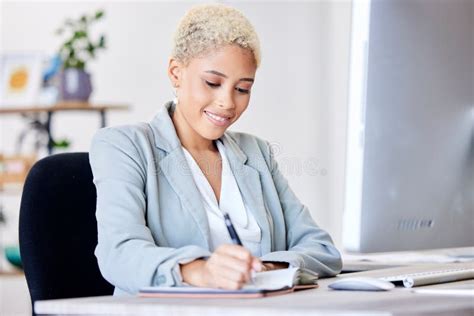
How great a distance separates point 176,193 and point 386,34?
1.69 ft

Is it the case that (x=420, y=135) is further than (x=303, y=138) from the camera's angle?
No

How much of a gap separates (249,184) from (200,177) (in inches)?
4.9

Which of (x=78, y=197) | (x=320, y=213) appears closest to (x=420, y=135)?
(x=78, y=197)

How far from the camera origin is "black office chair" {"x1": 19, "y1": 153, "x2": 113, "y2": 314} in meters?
1.70

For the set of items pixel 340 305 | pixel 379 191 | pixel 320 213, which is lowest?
pixel 320 213

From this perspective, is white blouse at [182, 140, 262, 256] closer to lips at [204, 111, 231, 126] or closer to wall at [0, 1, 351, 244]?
lips at [204, 111, 231, 126]

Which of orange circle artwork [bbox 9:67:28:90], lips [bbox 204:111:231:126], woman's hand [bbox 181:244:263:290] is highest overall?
orange circle artwork [bbox 9:67:28:90]

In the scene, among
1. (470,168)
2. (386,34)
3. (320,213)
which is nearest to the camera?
(386,34)

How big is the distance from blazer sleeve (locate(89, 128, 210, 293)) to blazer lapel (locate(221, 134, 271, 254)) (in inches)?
10.0

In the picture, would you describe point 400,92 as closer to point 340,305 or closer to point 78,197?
point 340,305

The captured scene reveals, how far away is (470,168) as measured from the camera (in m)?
1.66

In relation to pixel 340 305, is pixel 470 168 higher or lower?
higher

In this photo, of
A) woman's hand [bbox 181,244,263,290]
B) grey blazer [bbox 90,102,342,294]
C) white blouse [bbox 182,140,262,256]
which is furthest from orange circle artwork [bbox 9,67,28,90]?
woman's hand [bbox 181,244,263,290]

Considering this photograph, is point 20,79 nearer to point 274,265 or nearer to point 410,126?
point 274,265
